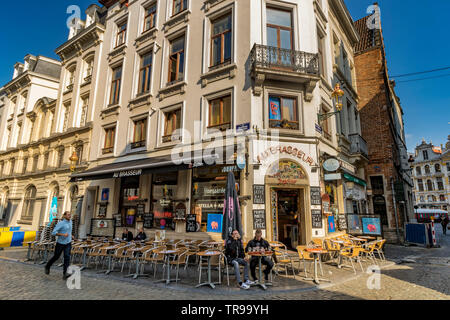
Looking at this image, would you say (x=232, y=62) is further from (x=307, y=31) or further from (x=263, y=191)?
(x=263, y=191)

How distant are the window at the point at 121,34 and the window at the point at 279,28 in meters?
10.7

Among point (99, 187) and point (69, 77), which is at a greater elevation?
point (69, 77)

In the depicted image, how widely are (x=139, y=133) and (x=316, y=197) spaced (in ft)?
33.4

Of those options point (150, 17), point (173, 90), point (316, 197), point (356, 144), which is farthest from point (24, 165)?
point (356, 144)

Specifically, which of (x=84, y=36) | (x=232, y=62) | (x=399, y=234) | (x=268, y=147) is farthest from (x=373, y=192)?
(x=84, y=36)

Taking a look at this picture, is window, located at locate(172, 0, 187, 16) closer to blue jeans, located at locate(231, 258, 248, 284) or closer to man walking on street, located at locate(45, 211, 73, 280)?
man walking on street, located at locate(45, 211, 73, 280)

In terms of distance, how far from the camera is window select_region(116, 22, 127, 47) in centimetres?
1744

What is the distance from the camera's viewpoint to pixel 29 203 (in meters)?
21.1

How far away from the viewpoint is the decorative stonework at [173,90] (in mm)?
12812

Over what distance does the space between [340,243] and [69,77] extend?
2331 centimetres

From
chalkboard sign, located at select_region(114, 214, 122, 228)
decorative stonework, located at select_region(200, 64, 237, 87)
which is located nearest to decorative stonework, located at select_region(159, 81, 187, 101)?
decorative stonework, located at select_region(200, 64, 237, 87)

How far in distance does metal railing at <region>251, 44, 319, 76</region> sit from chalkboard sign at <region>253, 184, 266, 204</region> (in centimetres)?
489

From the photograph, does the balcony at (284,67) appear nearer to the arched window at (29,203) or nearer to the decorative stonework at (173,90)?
the decorative stonework at (173,90)

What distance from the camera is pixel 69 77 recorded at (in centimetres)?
2134
